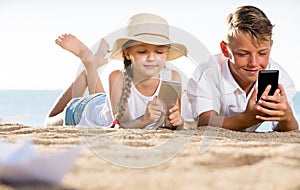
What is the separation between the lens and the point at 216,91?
8.56 feet

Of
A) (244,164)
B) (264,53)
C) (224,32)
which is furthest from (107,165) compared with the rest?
(224,32)

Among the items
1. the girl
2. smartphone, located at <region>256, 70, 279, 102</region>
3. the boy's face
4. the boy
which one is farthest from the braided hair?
smartphone, located at <region>256, 70, 279, 102</region>

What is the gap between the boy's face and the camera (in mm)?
2420

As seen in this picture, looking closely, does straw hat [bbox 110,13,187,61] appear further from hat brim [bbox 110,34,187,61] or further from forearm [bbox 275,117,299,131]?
forearm [bbox 275,117,299,131]

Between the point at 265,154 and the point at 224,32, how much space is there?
1.52 metres

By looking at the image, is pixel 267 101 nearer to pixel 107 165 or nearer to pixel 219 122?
pixel 219 122

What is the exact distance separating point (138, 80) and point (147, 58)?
0.18 metres

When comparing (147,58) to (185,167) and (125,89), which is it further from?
(185,167)

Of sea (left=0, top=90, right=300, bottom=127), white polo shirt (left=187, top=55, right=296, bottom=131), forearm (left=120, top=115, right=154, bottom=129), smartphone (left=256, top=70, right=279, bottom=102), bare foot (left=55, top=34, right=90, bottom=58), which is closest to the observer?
smartphone (left=256, top=70, right=279, bottom=102)

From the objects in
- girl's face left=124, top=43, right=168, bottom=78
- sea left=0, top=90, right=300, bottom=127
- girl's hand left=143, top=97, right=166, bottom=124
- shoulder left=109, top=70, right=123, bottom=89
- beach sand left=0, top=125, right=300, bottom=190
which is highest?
girl's face left=124, top=43, right=168, bottom=78

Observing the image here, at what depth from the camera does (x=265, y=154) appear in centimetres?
130

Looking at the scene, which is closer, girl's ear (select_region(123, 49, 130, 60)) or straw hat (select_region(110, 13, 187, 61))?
straw hat (select_region(110, 13, 187, 61))

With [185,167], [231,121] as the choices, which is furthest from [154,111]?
[185,167]

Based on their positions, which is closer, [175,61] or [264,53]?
[264,53]
